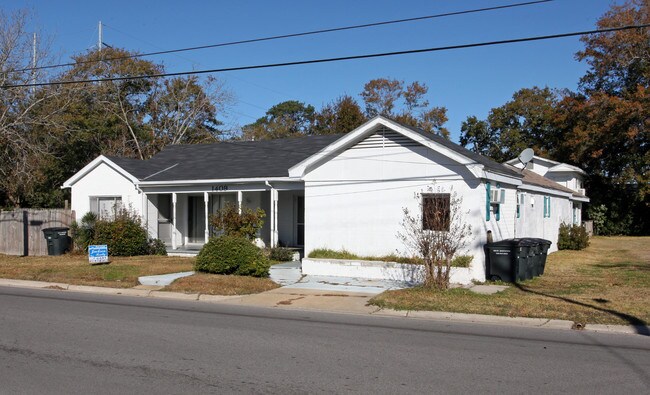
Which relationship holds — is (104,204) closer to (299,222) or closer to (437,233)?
(299,222)

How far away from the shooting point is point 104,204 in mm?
24016

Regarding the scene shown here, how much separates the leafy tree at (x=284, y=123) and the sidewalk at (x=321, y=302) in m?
35.3

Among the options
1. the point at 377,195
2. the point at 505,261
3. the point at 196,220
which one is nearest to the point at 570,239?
the point at 505,261

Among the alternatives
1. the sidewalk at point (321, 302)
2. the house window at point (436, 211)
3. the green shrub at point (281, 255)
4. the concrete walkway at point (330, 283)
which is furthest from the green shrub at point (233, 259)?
the house window at point (436, 211)

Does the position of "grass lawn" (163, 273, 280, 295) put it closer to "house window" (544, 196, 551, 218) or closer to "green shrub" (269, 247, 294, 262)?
"green shrub" (269, 247, 294, 262)

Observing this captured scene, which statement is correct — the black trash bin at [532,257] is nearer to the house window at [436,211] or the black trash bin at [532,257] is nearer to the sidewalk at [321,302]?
the house window at [436,211]

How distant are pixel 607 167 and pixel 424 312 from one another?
3323 cm

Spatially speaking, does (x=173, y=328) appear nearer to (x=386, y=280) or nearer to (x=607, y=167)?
(x=386, y=280)

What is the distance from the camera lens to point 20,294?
13.8 meters

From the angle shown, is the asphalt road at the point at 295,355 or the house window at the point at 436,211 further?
the house window at the point at 436,211

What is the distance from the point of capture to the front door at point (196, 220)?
2500 centimetres

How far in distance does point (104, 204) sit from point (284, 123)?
1617 inches

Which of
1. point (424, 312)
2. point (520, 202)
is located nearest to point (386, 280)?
point (424, 312)

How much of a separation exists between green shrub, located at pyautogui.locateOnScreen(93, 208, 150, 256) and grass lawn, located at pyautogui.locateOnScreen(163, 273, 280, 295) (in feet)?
23.0
